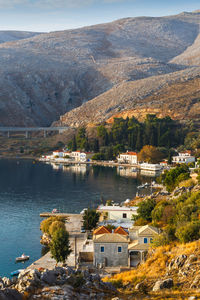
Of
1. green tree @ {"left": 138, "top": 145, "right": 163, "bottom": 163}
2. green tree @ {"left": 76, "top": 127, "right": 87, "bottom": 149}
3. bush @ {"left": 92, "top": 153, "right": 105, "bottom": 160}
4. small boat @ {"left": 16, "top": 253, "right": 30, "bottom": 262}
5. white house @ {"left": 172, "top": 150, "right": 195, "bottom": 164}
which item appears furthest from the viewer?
green tree @ {"left": 76, "top": 127, "right": 87, "bottom": 149}

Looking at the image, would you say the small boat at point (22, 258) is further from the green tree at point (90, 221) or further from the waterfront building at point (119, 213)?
the waterfront building at point (119, 213)

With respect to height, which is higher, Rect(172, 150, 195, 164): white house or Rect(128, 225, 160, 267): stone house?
Rect(128, 225, 160, 267): stone house

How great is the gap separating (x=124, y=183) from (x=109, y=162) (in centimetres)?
2954

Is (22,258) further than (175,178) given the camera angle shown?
No

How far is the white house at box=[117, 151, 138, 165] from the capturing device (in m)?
98.4

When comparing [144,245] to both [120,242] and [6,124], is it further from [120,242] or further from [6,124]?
[6,124]

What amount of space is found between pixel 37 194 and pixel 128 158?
133 ft

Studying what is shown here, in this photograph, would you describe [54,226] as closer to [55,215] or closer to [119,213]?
[119,213]

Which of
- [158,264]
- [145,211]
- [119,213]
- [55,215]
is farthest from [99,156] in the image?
[158,264]

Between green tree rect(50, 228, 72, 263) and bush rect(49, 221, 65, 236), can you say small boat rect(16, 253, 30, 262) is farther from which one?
bush rect(49, 221, 65, 236)

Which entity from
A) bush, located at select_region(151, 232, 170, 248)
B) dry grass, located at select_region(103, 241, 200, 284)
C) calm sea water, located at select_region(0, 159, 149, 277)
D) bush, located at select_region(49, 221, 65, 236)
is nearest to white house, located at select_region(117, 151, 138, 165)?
calm sea water, located at select_region(0, 159, 149, 277)

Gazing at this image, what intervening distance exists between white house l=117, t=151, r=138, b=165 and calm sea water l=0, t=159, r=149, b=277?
8450 mm

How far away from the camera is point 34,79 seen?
189 m

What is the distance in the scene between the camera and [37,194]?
6259 centimetres
